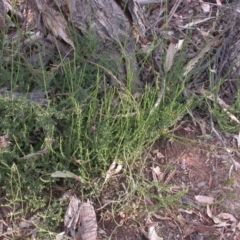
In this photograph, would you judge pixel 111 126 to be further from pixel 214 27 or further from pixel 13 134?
pixel 214 27

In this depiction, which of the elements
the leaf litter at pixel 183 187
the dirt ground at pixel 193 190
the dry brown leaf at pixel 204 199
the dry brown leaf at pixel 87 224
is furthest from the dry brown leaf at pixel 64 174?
the dry brown leaf at pixel 204 199

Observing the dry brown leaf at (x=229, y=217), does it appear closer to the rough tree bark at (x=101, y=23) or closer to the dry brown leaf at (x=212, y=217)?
the dry brown leaf at (x=212, y=217)

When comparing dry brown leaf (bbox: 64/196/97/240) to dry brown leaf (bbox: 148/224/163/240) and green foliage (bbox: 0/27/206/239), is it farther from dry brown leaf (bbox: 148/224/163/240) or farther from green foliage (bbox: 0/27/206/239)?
dry brown leaf (bbox: 148/224/163/240)

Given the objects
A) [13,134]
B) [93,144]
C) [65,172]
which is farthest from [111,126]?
[13,134]

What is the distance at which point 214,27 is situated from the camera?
9.18ft

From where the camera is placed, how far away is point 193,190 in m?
2.40

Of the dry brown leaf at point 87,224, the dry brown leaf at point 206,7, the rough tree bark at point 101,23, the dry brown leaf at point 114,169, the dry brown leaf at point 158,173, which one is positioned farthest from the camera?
the dry brown leaf at point 206,7

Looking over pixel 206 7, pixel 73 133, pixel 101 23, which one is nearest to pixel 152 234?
pixel 73 133

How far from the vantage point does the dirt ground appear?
2256 mm

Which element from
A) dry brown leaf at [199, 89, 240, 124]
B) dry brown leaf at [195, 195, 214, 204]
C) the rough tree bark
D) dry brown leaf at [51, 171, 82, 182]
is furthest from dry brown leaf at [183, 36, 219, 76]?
dry brown leaf at [51, 171, 82, 182]

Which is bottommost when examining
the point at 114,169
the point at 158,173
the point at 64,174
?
the point at 158,173

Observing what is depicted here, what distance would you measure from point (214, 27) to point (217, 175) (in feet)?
2.82

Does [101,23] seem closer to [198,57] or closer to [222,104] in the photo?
[198,57]

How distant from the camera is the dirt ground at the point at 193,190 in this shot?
2.26 meters
